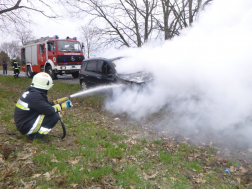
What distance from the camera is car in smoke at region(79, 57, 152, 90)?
683 cm

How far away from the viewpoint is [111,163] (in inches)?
142

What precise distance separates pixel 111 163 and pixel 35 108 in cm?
185

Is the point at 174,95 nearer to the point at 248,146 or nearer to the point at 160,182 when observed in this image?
the point at 248,146

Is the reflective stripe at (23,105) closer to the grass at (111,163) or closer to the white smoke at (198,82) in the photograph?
Answer: the grass at (111,163)

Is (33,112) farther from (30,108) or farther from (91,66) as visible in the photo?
(91,66)

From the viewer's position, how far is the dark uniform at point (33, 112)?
3.83m

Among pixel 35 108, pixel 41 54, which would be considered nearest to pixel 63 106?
pixel 35 108

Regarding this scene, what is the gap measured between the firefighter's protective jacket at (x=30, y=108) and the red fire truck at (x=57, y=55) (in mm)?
10127

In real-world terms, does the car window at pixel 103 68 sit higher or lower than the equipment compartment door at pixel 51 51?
lower

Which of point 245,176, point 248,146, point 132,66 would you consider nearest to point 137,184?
point 245,176

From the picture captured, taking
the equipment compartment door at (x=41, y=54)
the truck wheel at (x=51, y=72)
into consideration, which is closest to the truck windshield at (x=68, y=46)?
the truck wheel at (x=51, y=72)

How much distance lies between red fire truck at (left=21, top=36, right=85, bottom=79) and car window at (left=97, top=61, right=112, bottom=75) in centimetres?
617

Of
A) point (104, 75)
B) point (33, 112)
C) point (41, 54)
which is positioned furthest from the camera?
point (41, 54)

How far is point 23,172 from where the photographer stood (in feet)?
10.0
